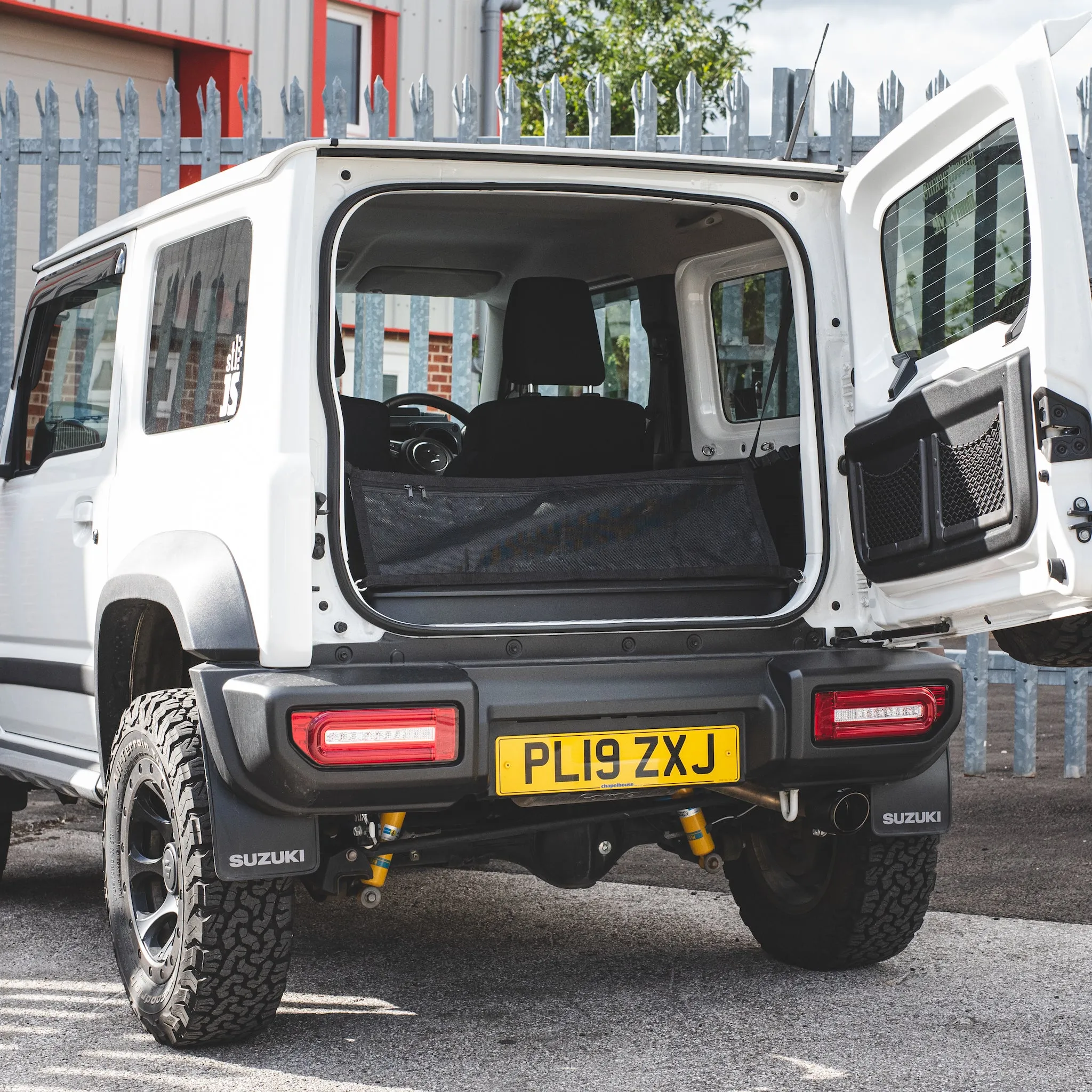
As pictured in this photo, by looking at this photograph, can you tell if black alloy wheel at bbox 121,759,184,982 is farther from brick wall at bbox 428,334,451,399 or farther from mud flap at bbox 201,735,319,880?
brick wall at bbox 428,334,451,399

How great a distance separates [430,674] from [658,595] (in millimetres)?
732

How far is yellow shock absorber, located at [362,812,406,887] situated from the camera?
356 centimetres

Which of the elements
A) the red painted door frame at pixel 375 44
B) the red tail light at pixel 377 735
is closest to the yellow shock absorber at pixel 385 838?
the red tail light at pixel 377 735

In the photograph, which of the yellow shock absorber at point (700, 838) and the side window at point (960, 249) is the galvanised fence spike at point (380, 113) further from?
the yellow shock absorber at point (700, 838)

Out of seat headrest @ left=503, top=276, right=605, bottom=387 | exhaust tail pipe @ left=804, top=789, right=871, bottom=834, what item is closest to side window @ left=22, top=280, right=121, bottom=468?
seat headrest @ left=503, top=276, right=605, bottom=387

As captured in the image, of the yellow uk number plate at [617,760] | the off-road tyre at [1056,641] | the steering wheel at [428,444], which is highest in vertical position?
the steering wheel at [428,444]

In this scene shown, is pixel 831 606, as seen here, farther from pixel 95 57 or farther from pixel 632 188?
pixel 95 57

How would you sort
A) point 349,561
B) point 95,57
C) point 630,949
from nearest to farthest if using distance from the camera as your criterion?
1. point 349,561
2. point 630,949
3. point 95,57

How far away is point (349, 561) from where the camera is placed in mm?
3646

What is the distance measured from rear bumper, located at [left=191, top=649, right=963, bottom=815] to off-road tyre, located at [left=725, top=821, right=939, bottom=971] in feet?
1.32

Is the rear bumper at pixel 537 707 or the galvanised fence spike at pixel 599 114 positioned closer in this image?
the rear bumper at pixel 537 707

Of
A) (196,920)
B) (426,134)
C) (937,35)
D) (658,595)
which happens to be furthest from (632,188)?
(937,35)

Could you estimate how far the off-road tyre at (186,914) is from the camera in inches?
133

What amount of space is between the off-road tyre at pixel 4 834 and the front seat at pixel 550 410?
2.03 m
